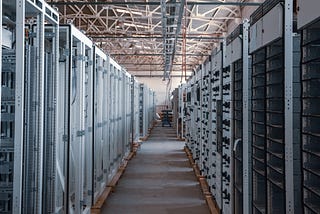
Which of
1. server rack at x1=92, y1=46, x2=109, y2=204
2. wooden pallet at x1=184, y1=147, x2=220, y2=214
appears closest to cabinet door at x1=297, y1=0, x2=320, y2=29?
wooden pallet at x1=184, y1=147, x2=220, y2=214

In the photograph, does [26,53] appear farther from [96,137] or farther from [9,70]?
[96,137]

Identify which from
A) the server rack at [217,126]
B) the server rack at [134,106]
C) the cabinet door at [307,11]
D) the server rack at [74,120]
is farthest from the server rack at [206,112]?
the server rack at [134,106]

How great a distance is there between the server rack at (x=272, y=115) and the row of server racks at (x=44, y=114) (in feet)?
5.18

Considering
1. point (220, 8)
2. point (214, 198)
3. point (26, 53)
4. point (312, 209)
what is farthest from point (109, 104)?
point (220, 8)

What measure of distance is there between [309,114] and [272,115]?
615mm

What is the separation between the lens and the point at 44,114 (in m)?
3.22

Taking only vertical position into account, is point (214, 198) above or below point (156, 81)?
below

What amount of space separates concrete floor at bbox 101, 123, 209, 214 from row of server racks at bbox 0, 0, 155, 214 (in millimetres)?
592

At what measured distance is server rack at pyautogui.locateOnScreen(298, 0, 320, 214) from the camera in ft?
6.22

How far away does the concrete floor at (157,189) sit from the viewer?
16.6 ft

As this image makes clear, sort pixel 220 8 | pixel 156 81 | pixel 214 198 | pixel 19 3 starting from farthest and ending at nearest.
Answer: pixel 156 81, pixel 220 8, pixel 214 198, pixel 19 3

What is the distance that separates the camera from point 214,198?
4.87 metres

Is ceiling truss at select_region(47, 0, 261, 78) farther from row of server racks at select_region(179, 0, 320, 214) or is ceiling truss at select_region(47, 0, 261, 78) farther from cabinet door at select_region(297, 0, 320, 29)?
cabinet door at select_region(297, 0, 320, 29)

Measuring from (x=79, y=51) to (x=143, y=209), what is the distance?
2270mm
